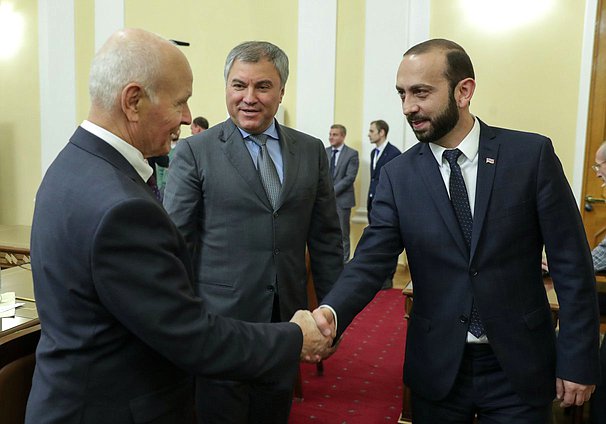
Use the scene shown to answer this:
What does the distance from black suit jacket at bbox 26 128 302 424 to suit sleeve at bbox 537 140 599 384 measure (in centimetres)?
96

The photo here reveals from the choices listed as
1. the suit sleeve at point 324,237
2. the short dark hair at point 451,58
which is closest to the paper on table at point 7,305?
the suit sleeve at point 324,237

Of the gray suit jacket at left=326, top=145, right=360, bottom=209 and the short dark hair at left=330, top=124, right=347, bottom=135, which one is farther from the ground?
the short dark hair at left=330, top=124, right=347, bottom=135

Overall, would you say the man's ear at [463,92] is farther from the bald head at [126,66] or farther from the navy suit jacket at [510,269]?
the bald head at [126,66]

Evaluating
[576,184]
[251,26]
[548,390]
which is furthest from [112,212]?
[251,26]

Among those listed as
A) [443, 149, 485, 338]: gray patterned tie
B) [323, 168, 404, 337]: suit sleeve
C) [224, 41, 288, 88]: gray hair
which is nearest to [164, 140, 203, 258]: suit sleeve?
[224, 41, 288, 88]: gray hair

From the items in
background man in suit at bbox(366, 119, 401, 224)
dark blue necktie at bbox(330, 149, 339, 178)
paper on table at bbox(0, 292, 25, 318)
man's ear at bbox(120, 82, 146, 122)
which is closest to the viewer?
man's ear at bbox(120, 82, 146, 122)

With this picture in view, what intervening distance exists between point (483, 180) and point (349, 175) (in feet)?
17.9

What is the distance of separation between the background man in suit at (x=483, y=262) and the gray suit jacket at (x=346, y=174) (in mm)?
5259

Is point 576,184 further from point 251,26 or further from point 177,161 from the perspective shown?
point 177,161

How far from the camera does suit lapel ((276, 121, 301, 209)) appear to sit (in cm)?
228

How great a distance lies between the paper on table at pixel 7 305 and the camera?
2027mm

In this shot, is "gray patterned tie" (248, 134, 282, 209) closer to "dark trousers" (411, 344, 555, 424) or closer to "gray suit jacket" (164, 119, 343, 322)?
"gray suit jacket" (164, 119, 343, 322)

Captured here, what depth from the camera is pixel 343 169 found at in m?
7.29

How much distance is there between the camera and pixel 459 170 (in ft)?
6.17
